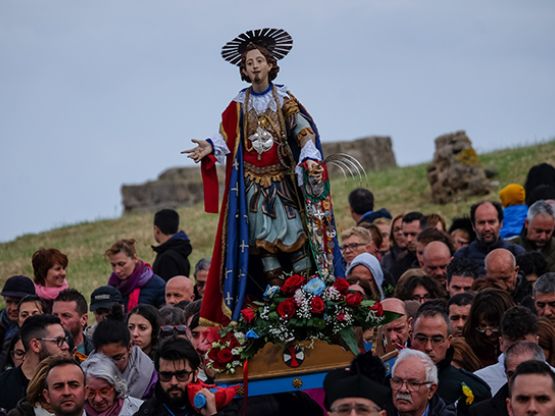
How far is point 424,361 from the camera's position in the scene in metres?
10.4

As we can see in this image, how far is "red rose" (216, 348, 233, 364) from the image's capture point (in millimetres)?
11289

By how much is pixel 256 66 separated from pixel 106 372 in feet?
8.15

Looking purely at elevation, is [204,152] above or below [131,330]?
above

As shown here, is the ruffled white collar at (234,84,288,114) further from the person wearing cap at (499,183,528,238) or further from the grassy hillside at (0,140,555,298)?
the grassy hillside at (0,140,555,298)

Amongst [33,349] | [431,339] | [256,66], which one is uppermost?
[256,66]

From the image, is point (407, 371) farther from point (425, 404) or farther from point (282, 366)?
point (282, 366)

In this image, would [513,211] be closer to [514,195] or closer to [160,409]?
[514,195]

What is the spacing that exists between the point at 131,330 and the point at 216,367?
187cm

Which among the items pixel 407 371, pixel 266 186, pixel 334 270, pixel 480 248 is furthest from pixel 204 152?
pixel 480 248

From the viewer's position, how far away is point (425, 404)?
10438mm

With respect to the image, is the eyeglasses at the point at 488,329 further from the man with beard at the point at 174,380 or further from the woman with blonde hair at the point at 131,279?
the woman with blonde hair at the point at 131,279

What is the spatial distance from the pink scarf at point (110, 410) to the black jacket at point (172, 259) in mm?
4891

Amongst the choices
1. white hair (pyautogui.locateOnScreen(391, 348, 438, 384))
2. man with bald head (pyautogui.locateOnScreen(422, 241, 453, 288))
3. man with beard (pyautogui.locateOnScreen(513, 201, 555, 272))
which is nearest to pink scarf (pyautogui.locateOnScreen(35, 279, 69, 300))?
man with bald head (pyautogui.locateOnScreen(422, 241, 453, 288))

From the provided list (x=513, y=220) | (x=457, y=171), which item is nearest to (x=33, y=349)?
(x=513, y=220)
